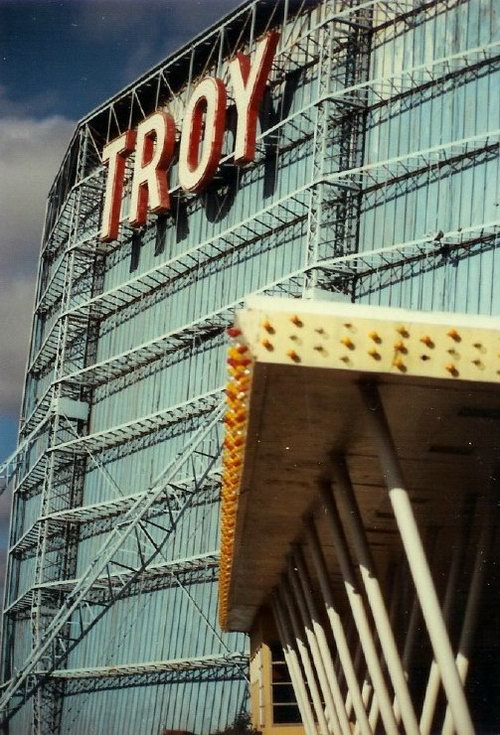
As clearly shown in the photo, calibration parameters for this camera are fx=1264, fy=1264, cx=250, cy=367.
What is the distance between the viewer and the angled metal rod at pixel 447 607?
831 inches

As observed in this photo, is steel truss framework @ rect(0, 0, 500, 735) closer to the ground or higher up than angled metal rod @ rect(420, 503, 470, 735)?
higher up

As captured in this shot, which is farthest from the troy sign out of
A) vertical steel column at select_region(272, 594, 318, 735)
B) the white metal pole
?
the white metal pole

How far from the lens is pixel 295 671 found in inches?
1452

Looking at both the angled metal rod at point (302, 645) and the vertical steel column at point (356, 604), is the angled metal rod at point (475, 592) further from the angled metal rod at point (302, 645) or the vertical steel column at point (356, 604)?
the angled metal rod at point (302, 645)

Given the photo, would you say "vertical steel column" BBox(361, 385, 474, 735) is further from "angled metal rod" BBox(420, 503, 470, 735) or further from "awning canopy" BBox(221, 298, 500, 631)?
"angled metal rod" BBox(420, 503, 470, 735)

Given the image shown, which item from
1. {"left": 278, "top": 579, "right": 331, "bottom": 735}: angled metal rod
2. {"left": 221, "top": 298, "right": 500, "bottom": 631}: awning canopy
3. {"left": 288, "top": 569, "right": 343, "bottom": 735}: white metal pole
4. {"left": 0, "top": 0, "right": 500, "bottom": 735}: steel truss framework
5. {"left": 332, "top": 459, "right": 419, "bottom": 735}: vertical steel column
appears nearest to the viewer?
{"left": 221, "top": 298, "right": 500, "bottom": 631}: awning canopy

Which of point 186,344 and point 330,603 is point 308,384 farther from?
point 186,344

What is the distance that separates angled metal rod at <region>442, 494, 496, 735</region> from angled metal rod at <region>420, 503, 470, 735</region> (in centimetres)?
80

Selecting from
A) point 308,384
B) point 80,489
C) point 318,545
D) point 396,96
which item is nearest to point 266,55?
point 396,96

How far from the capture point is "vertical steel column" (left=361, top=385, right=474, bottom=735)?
557 inches

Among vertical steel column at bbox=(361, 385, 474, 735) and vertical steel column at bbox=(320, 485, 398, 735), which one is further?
vertical steel column at bbox=(320, 485, 398, 735)

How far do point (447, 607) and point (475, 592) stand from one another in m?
1.25

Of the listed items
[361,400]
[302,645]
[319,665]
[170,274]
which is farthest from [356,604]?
[170,274]

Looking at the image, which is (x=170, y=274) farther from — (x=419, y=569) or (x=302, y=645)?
(x=419, y=569)
